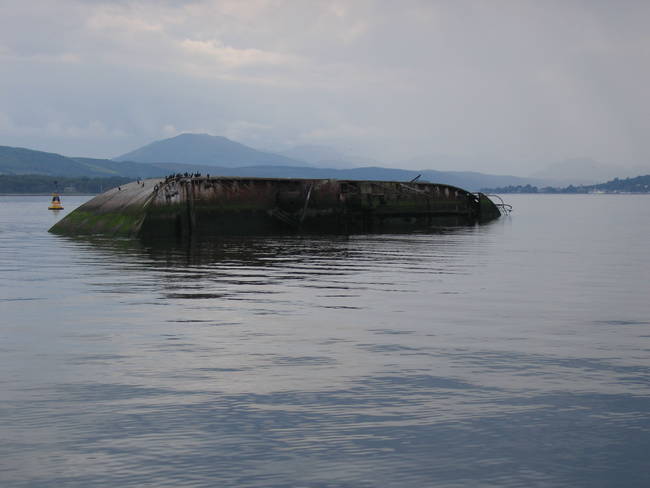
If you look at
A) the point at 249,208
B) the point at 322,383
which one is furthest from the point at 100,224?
the point at 322,383

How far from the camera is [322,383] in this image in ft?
38.2

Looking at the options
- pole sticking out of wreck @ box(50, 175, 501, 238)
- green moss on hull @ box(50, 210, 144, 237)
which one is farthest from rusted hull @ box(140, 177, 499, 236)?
green moss on hull @ box(50, 210, 144, 237)

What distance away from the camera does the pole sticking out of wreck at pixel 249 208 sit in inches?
1970

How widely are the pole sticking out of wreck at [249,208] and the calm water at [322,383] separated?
24115mm

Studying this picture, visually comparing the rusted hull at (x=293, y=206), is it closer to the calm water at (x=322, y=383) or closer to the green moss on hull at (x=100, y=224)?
the green moss on hull at (x=100, y=224)

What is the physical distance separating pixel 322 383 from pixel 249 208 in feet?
145

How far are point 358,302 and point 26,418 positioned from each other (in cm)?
1185

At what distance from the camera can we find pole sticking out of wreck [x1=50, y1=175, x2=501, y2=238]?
5003 centimetres

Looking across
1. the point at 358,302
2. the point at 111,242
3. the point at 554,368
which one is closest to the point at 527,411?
the point at 554,368

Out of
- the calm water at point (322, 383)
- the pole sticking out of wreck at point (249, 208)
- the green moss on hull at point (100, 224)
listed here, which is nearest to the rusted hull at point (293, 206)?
the pole sticking out of wreck at point (249, 208)

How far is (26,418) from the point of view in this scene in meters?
9.77

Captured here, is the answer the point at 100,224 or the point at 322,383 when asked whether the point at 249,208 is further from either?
the point at 322,383

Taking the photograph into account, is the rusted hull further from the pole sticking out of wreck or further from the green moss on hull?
the green moss on hull

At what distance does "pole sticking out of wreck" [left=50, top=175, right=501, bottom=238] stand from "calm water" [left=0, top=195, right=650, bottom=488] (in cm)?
2412
